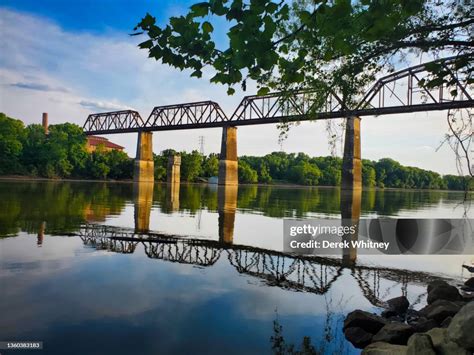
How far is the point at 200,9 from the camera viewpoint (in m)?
3.58

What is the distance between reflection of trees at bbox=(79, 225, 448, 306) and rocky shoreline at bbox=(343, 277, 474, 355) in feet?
3.10

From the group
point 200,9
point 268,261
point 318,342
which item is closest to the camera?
point 200,9

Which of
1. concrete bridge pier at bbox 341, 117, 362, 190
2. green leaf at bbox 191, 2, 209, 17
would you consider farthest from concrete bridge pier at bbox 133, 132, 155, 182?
green leaf at bbox 191, 2, 209, 17

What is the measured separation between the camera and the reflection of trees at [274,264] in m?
10.1

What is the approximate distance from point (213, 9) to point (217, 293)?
6885 millimetres

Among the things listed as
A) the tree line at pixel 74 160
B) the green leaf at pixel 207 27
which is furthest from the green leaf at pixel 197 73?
the tree line at pixel 74 160

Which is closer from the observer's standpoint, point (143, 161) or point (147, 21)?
point (147, 21)

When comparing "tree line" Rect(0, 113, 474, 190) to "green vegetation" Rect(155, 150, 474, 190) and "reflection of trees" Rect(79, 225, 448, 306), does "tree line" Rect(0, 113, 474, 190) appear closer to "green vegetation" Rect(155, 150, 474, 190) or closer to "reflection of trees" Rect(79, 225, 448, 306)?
"green vegetation" Rect(155, 150, 474, 190)

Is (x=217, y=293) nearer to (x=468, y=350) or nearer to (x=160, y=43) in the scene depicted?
(x=468, y=350)

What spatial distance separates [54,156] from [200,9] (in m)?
96.0

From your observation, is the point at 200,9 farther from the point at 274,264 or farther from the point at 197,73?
the point at 274,264

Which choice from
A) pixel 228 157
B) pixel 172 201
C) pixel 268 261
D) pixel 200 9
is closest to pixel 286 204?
pixel 172 201

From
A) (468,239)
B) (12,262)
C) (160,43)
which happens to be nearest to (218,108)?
(468,239)

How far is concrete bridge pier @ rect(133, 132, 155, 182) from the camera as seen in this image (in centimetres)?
9138
